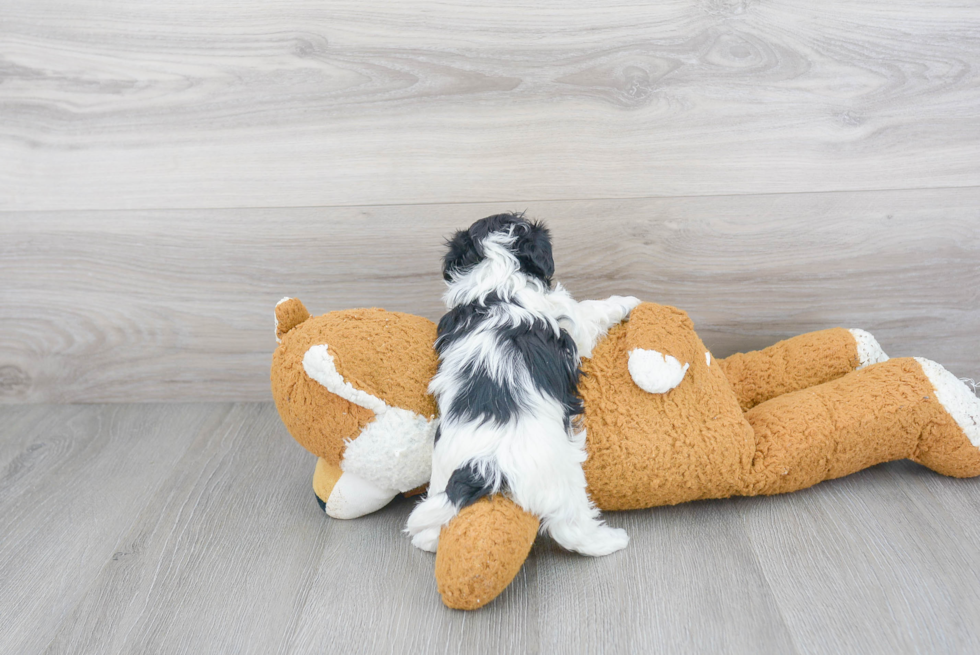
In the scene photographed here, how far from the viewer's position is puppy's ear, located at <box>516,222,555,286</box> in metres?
0.84

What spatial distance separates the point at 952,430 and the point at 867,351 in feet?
0.52

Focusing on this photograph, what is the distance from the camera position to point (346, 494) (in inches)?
35.4

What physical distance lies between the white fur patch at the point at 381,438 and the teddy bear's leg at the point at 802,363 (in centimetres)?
49

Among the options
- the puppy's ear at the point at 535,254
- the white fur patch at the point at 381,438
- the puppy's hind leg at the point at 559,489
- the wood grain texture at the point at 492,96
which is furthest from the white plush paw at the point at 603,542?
the wood grain texture at the point at 492,96

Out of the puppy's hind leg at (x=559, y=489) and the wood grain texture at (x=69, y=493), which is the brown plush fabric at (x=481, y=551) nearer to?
the puppy's hind leg at (x=559, y=489)

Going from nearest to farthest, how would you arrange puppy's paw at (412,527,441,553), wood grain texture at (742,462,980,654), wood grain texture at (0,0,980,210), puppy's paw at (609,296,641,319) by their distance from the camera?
wood grain texture at (742,462,980,654) < puppy's paw at (412,527,441,553) < puppy's paw at (609,296,641,319) < wood grain texture at (0,0,980,210)

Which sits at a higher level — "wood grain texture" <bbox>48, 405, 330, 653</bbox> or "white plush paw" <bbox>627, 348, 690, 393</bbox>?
"white plush paw" <bbox>627, 348, 690, 393</bbox>

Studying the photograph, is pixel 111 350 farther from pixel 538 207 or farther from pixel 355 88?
pixel 538 207

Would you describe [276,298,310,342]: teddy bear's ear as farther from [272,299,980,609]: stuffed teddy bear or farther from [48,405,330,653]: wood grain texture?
[48,405,330,653]: wood grain texture

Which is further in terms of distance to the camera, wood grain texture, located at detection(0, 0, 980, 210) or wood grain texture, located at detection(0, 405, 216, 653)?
wood grain texture, located at detection(0, 0, 980, 210)

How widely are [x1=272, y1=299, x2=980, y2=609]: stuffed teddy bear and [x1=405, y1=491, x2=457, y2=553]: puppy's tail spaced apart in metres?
0.07

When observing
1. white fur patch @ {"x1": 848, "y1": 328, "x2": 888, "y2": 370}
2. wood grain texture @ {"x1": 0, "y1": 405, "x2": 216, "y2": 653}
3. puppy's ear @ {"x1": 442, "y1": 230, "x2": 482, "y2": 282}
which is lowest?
wood grain texture @ {"x1": 0, "y1": 405, "x2": 216, "y2": 653}

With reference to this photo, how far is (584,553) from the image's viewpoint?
32.1 inches

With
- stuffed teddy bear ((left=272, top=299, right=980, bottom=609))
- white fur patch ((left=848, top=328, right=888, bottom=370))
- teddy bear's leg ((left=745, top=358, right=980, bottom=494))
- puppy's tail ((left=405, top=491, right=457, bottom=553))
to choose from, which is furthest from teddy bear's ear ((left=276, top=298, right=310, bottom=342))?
white fur patch ((left=848, top=328, right=888, bottom=370))
